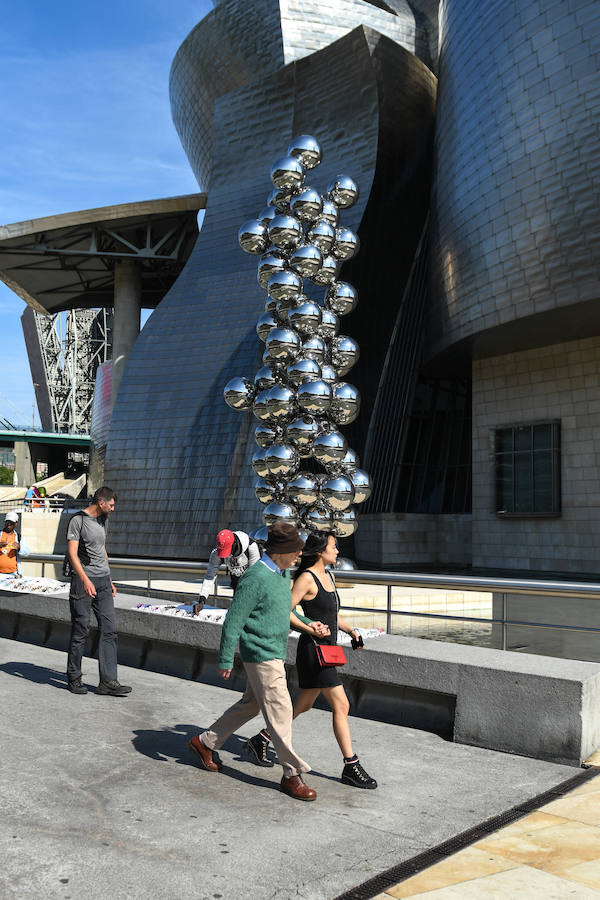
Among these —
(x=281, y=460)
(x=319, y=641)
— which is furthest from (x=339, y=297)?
(x=319, y=641)

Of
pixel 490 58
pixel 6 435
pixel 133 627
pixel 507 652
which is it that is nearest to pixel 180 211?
pixel 490 58

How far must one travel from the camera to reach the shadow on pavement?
7.47 m

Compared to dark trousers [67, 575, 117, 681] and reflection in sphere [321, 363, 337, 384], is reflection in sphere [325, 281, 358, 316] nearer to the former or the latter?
reflection in sphere [321, 363, 337, 384]

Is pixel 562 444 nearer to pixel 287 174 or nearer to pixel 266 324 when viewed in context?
pixel 266 324

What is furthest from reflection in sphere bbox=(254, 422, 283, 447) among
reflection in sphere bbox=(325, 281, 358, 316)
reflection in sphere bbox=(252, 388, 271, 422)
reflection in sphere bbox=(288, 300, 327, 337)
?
reflection in sphere bbox=(325, 281, 358, 316)

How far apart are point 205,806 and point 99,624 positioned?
319 centimetres

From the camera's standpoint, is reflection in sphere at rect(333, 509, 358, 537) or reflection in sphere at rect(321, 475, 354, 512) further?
reflection in sphere at rect(333, 509, 358, 537)

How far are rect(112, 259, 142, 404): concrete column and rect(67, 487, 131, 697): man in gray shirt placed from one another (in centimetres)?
3039

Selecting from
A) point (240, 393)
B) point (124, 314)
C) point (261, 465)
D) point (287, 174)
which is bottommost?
point (261, 465)

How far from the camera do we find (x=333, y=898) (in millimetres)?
3111

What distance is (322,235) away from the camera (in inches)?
540

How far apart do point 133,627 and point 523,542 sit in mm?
17376

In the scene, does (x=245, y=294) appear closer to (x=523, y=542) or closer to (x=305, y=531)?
(x=523, y=542)

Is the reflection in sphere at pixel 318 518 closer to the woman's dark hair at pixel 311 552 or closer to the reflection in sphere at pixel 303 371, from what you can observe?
the reflection in sphere at pixel 303 371
